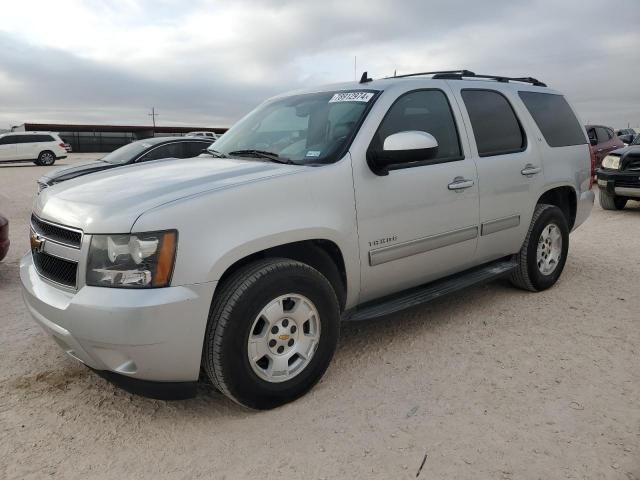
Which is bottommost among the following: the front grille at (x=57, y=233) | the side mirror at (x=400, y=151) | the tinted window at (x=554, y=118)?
the front grille at (x=57, y=233)

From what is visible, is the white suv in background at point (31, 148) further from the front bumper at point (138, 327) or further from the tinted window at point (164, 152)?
the front bumper at point (138, 327)

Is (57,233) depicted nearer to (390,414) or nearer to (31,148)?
(390,414)

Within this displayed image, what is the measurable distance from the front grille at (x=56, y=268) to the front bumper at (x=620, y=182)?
9.32 m

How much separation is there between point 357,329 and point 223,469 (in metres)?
1.80

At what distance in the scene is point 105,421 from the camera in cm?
272

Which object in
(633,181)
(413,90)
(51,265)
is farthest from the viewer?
(633,181)

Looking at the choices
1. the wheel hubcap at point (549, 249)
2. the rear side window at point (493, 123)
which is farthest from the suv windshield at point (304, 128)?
the wheel hubcap at point (549, 249)

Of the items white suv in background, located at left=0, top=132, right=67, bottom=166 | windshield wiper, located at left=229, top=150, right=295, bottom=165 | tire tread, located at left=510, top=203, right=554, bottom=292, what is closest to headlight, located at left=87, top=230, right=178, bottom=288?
windshield wiper, located at left=229, top=150, right=295, bottom=165

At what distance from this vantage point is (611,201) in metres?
9.76

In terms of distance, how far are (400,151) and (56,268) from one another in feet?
6.43

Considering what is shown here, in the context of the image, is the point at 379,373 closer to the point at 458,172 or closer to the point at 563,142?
the point at 458,172

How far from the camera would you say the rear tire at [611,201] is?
9699 millimetres

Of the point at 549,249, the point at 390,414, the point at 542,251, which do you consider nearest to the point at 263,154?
the point at 390,414

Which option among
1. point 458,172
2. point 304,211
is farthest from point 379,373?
point 458,172
